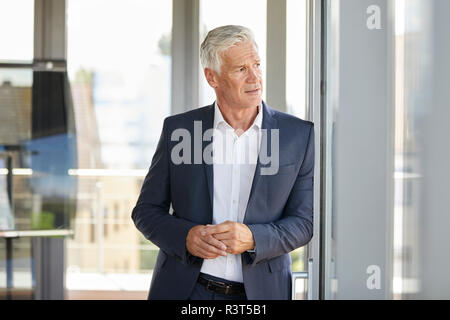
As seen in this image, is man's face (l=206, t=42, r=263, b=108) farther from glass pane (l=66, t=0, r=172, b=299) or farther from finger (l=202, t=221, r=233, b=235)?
glass pane (l=66, t=0, r=172, b=299)

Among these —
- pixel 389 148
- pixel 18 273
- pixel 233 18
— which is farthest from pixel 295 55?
pixel 18 273

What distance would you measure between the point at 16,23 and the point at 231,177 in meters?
1.31

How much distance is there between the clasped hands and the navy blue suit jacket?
0.02 m

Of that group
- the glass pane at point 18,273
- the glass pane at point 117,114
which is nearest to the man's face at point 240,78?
the glass pane at point 117,114

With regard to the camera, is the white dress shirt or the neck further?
the neck

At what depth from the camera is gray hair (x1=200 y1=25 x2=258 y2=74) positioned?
115cm

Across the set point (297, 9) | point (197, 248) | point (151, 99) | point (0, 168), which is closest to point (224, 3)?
point (297, 9)

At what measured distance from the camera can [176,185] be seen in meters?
1.14

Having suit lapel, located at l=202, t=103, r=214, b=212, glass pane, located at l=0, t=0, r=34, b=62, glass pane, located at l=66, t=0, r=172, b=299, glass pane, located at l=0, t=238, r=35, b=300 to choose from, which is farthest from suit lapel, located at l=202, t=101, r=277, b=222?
glass pane, located at l=0, t=238, r=35, b=300

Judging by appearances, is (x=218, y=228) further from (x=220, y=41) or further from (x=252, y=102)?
(x=220, y=41)

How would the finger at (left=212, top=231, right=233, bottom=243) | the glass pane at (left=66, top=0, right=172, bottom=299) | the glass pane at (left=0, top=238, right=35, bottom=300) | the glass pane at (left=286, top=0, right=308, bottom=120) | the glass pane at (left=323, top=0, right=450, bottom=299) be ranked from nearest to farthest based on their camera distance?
the glass pane at (left=323, top=0, right=450, bottom=299)
the finger at (left=212, top=231, right=233, bottom=243)
the glass pane at (left=286, top=0, right=308, bottom=120)
the glass pane at (left=66, top=0, right=172, bottom=299)
the glass pane at (left=0, top=238, right=35, bottom=300)

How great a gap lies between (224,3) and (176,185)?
75cm

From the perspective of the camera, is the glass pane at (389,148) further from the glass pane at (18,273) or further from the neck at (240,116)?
the glass pane at (18,273)

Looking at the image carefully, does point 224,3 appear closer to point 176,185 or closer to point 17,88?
point 176,185
